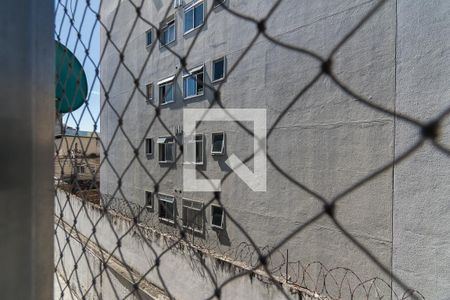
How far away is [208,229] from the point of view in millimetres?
4168

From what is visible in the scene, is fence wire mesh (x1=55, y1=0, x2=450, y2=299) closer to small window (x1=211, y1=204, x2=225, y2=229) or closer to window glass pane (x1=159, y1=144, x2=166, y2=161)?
small window (x1=211, y1=204, x2=225, y2=229)

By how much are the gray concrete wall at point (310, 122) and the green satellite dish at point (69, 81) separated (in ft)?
4.07

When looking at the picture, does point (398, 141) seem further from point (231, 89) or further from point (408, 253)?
point (231, 89)

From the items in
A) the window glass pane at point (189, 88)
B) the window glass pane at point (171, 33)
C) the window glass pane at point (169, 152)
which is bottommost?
the window glass pane at point (169, 152)

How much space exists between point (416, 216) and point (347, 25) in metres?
1.74

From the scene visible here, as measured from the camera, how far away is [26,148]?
46cm

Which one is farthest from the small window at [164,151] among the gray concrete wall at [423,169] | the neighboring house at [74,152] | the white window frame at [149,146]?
the neighboring house at [74,152]

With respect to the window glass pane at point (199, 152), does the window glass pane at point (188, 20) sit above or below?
above

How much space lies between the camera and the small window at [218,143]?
13.1ft

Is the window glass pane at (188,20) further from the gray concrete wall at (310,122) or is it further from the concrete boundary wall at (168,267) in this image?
the concrete boundary wall at (168,267)

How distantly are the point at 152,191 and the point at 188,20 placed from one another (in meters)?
2.49

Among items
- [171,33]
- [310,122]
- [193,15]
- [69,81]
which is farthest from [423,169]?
[171,33]

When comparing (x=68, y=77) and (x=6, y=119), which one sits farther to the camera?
(x=68, y=77)

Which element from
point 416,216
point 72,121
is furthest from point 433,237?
point 72,121
